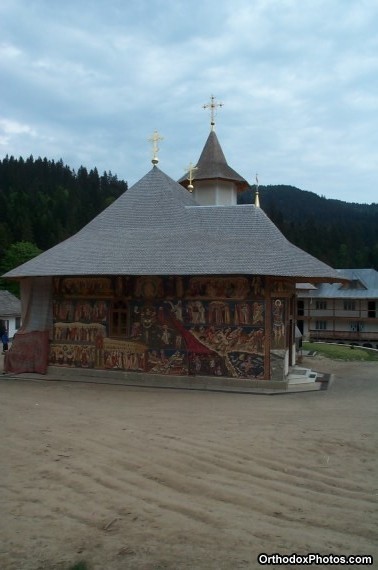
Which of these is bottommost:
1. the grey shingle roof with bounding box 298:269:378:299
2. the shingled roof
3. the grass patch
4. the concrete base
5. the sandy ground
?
the grass patch

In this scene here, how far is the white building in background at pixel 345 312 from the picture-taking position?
49.2m

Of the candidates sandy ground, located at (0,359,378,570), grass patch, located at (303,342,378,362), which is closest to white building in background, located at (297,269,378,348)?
grass patch, located at (303,342,378,362)

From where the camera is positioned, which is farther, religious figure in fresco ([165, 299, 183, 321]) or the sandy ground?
religious figure in fresco ([165, 299, 183, 321])

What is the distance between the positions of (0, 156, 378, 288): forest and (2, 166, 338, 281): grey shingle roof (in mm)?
38969

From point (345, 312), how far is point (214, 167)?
30.2 m

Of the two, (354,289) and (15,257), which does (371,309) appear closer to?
(354,289)

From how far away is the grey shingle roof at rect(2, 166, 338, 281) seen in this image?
14.0 metres

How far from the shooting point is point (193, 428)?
8.68 meters

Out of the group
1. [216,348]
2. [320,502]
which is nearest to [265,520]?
[320,502]

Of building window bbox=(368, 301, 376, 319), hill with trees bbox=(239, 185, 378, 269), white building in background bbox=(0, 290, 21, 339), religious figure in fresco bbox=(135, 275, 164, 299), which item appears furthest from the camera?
hill with trees bbox=(239, 185, 378, 269)

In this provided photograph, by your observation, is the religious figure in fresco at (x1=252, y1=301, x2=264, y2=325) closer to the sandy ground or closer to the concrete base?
the concrete base

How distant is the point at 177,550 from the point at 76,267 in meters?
11.6

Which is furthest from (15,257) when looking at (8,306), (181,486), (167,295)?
(181,486)

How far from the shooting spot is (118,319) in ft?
50.5
